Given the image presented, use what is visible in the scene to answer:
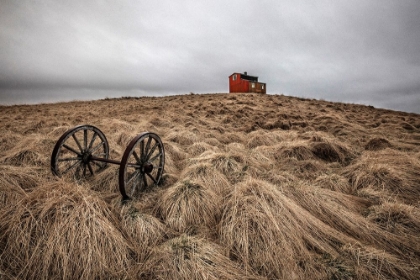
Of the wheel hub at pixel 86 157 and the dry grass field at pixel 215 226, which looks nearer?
the dry grass field at pixel 215 226

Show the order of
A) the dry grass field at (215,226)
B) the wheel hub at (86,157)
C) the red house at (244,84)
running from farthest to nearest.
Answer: the red house at (244,84) < the wheel hub at (86,157) < the dry grass field at (215,226)

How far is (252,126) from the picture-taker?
9945 millimetres

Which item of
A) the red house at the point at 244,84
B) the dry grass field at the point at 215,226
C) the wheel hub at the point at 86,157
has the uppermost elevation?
the red house at the point at 244,84

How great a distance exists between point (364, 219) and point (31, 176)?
18.6 feet

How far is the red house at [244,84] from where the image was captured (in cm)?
2866

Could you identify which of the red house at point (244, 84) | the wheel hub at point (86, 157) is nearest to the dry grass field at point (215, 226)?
the wheel hub at point (86, 157)

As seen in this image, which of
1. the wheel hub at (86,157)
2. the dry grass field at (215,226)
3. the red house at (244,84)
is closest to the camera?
the dry grass field at (215,226)

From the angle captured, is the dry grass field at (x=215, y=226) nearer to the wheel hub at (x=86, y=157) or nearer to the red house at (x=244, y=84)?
the wheel hub at (x=86, y=157)

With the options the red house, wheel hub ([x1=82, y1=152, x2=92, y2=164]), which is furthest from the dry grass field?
the red house

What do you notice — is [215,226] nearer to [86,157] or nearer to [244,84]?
[86,157]

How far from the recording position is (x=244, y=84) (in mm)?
28797

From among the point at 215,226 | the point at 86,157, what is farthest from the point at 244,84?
the point at 215,226

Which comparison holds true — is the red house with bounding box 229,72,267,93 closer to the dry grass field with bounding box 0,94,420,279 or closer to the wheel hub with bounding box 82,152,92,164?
the dry grass field with bounding box 0,94,420,279

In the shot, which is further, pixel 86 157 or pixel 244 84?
pixel 244 84
